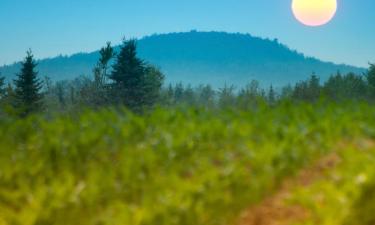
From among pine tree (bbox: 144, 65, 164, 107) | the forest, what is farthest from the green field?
pine tree (bbox: 144, 65, 164, 107)

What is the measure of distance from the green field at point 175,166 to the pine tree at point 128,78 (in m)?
58.6

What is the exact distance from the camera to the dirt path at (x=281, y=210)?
504cm

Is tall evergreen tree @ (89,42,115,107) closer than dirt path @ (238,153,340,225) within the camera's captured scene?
No

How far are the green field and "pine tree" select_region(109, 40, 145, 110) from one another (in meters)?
58.6

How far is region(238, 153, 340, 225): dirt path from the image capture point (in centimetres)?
504

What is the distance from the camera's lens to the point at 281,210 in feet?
17.0

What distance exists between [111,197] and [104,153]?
2.94ft

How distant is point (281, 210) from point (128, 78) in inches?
2498

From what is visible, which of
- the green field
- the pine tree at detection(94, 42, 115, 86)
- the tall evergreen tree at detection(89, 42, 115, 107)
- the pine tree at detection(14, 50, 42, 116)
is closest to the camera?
the green field

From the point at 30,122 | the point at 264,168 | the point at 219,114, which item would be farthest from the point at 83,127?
the point at 264,168

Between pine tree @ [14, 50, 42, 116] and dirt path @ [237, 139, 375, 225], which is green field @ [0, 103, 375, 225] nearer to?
dirt path @ [237, 139, 375, 225]

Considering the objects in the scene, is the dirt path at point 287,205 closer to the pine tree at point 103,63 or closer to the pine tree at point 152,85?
the pine tree at point 152,85

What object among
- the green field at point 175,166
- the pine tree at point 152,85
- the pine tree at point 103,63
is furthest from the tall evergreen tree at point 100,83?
the green field at point 175,166

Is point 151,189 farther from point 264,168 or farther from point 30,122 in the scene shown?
point 30,122
